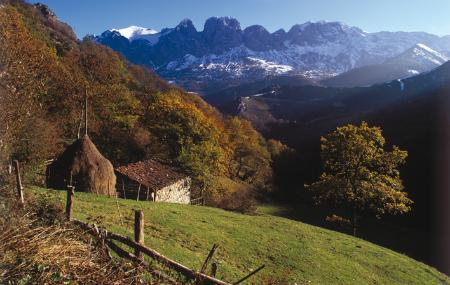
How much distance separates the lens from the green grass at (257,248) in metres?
22.7

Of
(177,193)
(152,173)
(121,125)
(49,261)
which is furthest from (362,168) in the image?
(121,125)

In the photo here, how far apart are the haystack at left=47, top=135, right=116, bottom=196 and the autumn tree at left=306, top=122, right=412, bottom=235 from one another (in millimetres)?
24008

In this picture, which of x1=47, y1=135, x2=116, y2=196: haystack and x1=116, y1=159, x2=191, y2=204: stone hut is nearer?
x1=47, y1=135, x2=116, y2=196: haystack

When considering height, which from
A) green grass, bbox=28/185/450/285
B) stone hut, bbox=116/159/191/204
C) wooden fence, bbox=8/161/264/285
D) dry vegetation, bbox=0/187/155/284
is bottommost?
stone hut, bbox=116/159/191/204

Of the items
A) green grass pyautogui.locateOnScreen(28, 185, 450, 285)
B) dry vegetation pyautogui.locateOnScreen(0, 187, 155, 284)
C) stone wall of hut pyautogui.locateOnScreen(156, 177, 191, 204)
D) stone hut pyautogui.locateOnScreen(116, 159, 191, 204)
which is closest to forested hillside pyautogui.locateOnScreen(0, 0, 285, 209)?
stone wall of hut pyautogui.locateOnScreen(156, 177, 191, 204)

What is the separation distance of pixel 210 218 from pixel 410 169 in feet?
281

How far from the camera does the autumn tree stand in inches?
1753

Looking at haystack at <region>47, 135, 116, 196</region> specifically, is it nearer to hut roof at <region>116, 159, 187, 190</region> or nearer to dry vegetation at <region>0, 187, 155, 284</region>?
hut roof at <region>116, 159, 187, 190</region>

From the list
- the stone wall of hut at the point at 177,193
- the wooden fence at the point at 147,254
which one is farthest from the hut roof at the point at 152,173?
the wooden fence at the point at 147,254

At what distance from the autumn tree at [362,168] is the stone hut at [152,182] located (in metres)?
19.7

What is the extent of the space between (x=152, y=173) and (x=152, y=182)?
2.85m

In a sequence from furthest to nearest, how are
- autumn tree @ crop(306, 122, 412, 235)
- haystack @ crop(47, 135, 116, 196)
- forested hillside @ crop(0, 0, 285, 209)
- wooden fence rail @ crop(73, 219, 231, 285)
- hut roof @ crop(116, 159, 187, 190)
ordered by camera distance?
1. forested hillside @ crop(0, 0, 285, 209)
2. hut roof @ crop(116, 159, 187, 190)
3. autumn tree @ crop(306, 122, 412, 235)
4. haystack @ crop(47, 135, 116, 196)
5. wooden fence rail @ crop(73, 219, 231, 285)

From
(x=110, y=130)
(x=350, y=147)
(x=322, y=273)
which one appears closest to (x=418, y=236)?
(x=350, y=147)

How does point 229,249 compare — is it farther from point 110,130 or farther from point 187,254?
point 110,130
